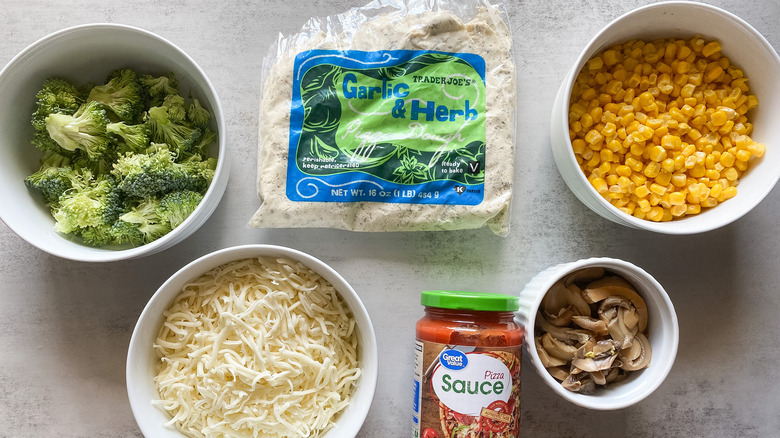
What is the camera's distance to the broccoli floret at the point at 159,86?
1.35m

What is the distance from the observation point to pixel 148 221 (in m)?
1.28

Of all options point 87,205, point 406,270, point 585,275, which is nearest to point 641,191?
point 585,275

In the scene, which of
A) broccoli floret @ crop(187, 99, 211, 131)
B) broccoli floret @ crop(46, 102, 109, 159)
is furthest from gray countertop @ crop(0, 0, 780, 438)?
broccoli floret @ crop(46, 102, 109, 159)

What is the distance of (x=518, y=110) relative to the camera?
4.85 feet

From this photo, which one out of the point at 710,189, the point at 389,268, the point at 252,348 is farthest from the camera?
the point at 389,268

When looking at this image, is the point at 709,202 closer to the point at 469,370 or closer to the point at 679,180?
Result: the point at 679,180

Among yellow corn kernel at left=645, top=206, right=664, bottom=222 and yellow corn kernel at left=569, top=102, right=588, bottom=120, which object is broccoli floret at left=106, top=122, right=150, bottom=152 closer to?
yellow corn kernel at left=569, top=102, right=588, bottom=120

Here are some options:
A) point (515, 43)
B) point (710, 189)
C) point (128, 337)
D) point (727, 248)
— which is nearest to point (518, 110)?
point (515, 43)

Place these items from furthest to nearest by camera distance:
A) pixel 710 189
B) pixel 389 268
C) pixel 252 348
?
pixel 389 268 < pixel 710 189 < pixel 252 348

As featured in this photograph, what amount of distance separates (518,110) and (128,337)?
1.23 m

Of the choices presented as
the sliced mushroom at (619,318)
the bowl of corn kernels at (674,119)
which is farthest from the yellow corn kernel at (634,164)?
the sliced mushroom at (619,318)

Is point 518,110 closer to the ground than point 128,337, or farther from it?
farther from it

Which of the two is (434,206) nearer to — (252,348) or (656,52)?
(252,348)

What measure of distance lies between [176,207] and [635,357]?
1.16 metres
